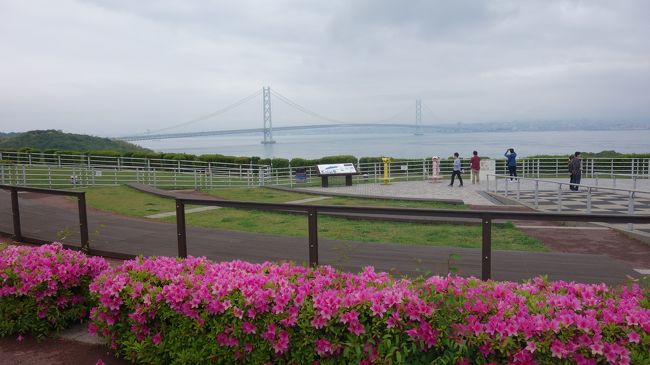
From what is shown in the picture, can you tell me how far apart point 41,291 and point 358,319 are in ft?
9.07

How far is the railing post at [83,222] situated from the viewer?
6.52 m

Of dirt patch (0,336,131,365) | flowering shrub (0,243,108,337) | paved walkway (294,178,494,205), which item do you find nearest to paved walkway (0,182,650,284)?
flowering shrub (0,243,108,337)

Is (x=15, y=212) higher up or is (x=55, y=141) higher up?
(x=55, y=141)

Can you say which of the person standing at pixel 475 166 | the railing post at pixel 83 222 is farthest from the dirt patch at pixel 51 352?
the person standing at pixel 475 166

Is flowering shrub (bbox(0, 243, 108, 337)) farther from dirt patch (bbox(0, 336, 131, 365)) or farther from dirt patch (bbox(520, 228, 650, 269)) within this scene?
dirt patch (bbox(520, 228, 650, 269))

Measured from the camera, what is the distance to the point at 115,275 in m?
3.79

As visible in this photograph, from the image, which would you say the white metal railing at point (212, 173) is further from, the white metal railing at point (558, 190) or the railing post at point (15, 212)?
the railing post at point (15, 212)

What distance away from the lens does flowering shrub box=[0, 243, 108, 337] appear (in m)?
4.09

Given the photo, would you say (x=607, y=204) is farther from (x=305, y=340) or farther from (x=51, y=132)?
(x=51, y=132)

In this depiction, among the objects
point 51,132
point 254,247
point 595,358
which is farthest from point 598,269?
point 51,132

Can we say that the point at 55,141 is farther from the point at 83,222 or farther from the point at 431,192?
the point at 83,222

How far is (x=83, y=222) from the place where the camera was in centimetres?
658

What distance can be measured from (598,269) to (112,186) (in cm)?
1803

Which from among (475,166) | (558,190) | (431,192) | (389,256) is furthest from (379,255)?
(475,166)
